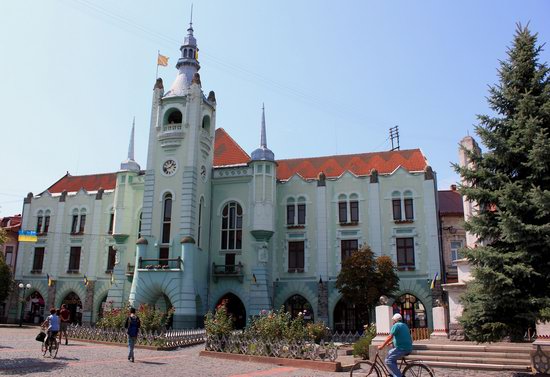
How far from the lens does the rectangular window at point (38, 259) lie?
45406 mm

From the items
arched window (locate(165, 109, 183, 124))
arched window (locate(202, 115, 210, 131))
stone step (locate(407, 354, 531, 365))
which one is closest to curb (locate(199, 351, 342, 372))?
stone step (locate(407, 354, 531, 365))

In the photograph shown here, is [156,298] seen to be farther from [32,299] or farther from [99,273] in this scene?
[32,299]

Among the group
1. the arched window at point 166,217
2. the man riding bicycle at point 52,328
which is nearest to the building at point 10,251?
the arched window at point 166,217

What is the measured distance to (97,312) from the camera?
1660 inches

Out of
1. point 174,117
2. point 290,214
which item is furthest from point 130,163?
point 290,214

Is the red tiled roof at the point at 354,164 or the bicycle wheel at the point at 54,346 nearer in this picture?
the bicycle wheel at the point at 54,346

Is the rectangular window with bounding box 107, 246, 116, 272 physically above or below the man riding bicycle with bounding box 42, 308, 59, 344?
above

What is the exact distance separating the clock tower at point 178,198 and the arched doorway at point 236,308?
6.89 feet

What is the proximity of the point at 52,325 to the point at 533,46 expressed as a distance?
1868cm

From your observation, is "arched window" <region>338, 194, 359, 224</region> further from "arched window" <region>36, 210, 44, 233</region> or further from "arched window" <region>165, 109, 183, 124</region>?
"arched window" <region>36, 210, 44, 233</region>

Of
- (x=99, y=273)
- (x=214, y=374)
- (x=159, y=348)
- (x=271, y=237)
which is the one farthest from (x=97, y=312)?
(x=214, y=374)

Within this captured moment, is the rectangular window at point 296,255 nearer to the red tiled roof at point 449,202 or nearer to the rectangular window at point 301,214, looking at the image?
the rectangular window at point 301,214

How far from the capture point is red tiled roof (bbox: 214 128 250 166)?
4334 centimetres

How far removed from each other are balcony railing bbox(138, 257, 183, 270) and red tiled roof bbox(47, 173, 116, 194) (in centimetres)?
1470
